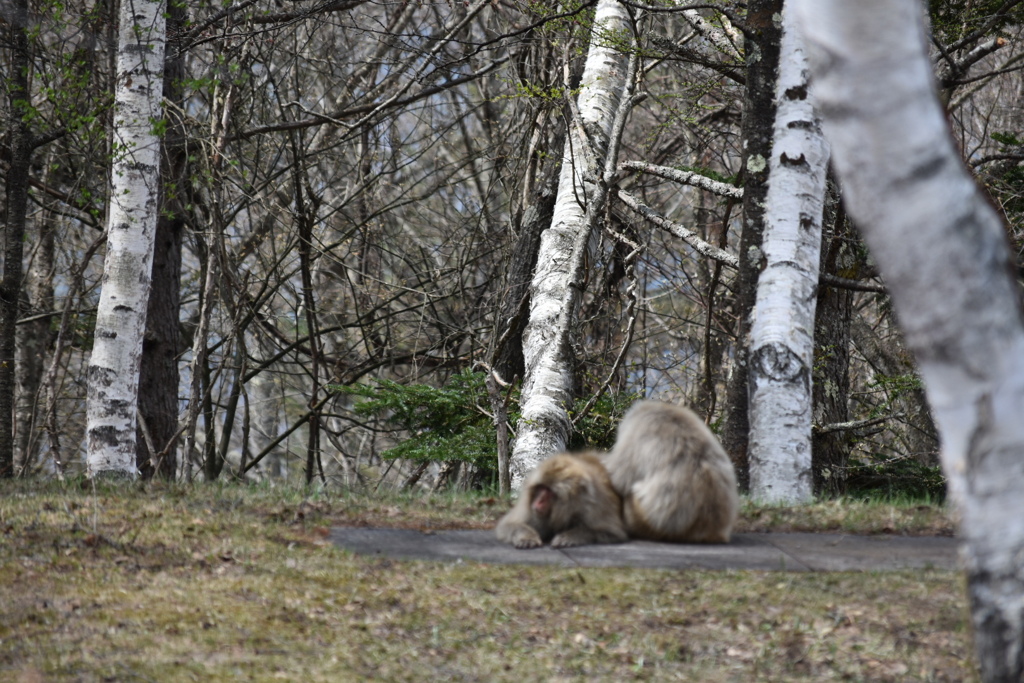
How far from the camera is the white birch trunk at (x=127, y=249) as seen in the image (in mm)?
9406

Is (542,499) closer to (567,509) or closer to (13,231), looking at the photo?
(567,509)

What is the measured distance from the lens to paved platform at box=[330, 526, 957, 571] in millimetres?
5613

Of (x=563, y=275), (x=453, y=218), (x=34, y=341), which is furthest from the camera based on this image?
(x=453, y=218)

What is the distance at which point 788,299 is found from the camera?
7777mm

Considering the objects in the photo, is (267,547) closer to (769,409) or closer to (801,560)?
(801,560)

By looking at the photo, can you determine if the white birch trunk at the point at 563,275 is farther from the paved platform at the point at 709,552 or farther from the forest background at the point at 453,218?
the paved platform at the point at 709,552

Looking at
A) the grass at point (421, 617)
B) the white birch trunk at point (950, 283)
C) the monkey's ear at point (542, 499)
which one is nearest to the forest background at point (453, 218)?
the monkey's ear at point (542, 499)

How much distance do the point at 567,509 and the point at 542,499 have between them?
0.60 feet

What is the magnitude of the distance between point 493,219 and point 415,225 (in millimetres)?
3194

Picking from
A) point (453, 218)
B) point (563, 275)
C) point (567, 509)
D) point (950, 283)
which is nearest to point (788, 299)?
point (567, 509)

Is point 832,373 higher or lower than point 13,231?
lower

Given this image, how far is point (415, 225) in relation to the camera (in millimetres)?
19047

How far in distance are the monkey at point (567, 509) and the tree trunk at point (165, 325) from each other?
309 inches

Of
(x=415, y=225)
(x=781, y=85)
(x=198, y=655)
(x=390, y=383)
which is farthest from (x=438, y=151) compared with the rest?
(x=198, y=655)
